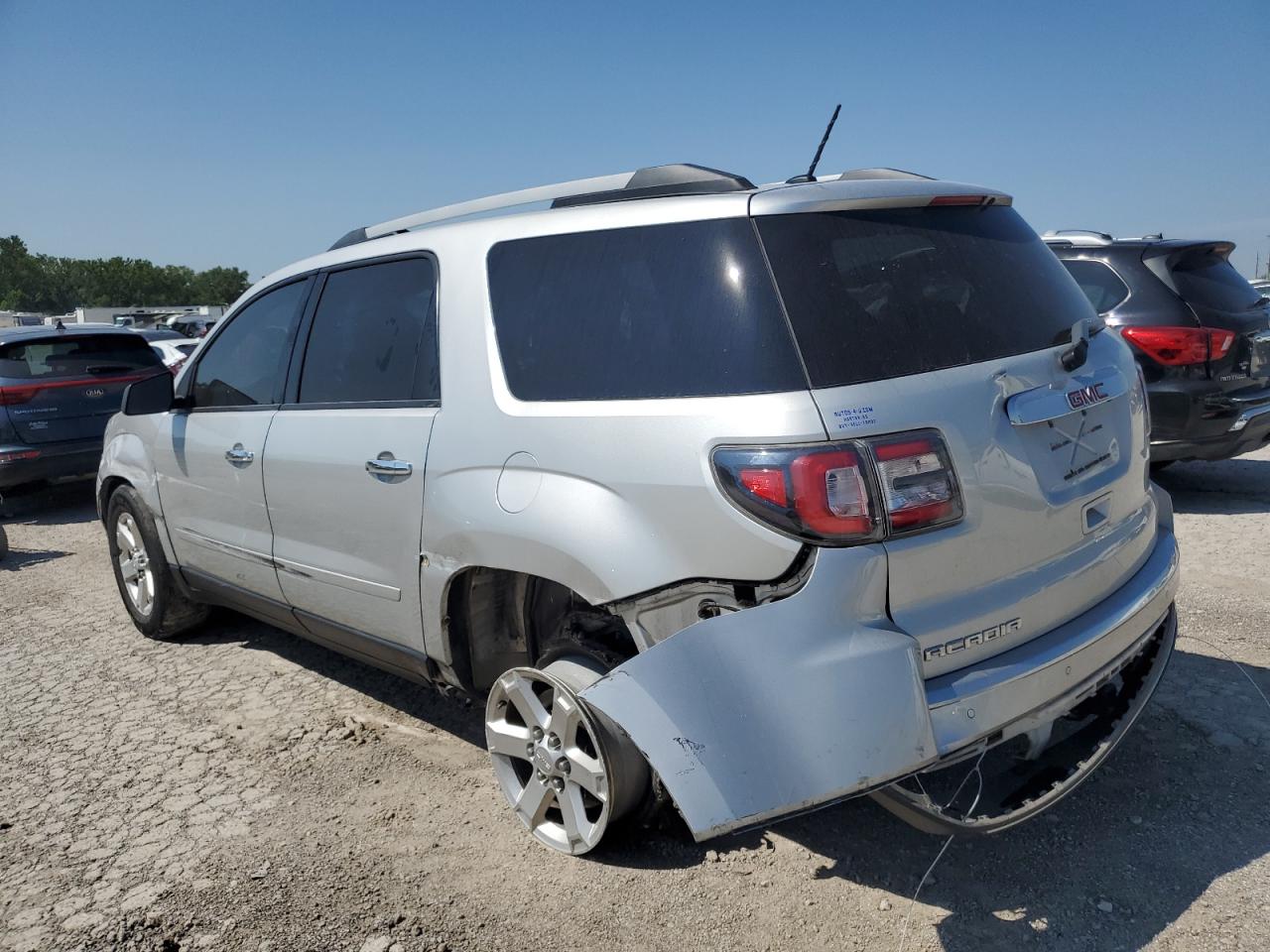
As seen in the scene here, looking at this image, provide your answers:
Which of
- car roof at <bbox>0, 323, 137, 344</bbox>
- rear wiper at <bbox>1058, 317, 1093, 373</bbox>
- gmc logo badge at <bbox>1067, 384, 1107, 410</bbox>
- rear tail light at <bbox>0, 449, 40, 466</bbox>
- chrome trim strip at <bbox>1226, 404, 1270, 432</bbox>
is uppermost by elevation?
car roof at <bbox>0, 323, 137, 344</bbox>

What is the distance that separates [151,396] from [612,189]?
107 inches

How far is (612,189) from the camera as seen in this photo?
2889 mm

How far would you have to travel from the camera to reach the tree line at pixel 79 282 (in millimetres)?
93062

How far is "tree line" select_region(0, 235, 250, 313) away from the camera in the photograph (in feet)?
305

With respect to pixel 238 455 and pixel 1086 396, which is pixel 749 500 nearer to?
pixel 1086 396

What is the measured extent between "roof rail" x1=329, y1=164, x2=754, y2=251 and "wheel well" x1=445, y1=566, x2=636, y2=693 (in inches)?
46.6

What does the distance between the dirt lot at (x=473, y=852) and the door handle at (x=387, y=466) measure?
1123 millimetres

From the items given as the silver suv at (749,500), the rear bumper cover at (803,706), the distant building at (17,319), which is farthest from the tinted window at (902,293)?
the distant building at (17,319)

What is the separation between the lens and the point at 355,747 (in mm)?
3711

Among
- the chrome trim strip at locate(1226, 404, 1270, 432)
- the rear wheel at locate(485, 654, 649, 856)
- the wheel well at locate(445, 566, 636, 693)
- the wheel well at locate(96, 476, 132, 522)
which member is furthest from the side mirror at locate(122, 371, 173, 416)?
the chrome trim strip at locate(1226, 404, 1270, 432)

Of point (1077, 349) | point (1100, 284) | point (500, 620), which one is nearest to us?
point (1077, 349)

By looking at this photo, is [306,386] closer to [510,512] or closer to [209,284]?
[510,512]

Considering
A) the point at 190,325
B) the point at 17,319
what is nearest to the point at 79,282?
the point at 17,319

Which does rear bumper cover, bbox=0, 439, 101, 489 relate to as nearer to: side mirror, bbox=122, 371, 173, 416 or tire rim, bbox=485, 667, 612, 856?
side mirror, bbox=122, 371, 173, 416
